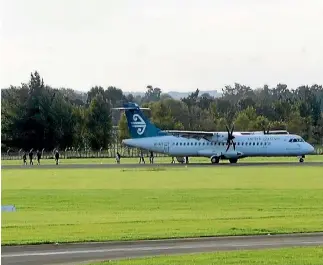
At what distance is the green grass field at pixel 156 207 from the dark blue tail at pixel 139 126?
37.1 m

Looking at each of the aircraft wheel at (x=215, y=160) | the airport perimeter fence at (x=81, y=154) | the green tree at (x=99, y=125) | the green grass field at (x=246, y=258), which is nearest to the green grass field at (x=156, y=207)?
the green grass field at (x=246, y=258)

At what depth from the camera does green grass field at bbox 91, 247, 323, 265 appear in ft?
49.3

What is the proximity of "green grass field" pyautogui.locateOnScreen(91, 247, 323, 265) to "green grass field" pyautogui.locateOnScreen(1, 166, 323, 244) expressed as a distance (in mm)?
3648

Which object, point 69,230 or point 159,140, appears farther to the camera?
point 159,140

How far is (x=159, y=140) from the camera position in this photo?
8362 centimetres

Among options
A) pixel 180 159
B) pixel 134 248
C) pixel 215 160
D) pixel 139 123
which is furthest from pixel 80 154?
pixel 134 248

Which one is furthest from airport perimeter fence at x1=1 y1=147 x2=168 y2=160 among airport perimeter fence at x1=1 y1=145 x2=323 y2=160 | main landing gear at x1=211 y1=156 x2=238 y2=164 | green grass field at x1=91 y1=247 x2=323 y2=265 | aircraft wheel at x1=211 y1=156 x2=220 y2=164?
green grass field at x1=91 y1=247 x2=323 y2=265

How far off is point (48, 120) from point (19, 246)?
95138 mm

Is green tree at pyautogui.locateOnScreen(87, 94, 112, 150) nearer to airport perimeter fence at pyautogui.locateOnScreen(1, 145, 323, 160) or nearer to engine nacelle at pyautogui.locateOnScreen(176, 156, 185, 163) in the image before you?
airport perimeter fence at pyautogui.locateOnScreen(1, 145, 323, 160)

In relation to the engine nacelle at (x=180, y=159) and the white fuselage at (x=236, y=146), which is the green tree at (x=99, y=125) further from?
the engine nacelle at (x=180, y=159)

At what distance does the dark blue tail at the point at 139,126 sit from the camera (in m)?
85.7

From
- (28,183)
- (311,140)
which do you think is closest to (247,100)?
(311,140)

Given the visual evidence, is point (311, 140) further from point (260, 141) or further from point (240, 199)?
point (240, 199)

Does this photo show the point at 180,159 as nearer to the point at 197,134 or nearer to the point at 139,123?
the point at 197,134
